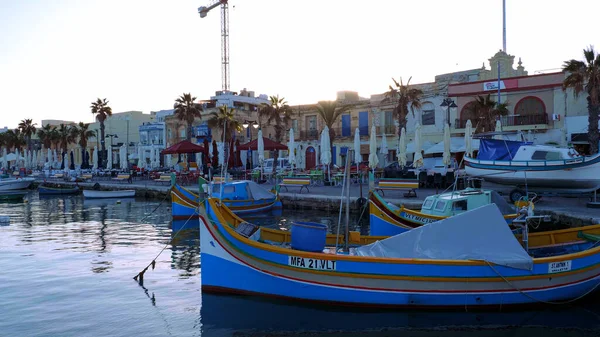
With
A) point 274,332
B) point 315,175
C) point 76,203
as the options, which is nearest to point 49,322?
point 274,332

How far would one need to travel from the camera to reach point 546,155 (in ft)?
74.1

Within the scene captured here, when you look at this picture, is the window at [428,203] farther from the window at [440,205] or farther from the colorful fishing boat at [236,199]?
the colorful fishing boat at [236,199]

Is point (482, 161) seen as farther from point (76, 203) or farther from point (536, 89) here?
point (76, 203)

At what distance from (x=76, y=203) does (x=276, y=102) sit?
19.3 metres

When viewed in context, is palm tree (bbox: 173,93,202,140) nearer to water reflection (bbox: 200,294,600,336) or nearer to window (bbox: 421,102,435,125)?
window (bbox: 421,102,435,125)

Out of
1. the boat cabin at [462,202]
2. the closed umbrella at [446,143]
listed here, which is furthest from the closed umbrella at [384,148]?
the boat cabin at [462,202]

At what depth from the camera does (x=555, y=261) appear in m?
10.3

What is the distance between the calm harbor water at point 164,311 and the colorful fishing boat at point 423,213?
5.27 meters

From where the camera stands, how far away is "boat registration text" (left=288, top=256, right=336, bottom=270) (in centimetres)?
1042

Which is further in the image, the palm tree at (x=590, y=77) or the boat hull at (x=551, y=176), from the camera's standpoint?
the palm tree at (x=590, y=77)

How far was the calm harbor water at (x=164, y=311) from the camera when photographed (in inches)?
393

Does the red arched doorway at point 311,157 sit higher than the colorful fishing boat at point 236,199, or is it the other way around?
the red arched doorway at point 311,157

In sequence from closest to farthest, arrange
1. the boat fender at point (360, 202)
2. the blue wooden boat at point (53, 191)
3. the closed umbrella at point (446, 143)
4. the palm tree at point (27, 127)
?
the boat fender at point (360, 202), the closed umbrella at point (446, 143), the blue wooden boat at point (53, 191), the palm tree at point (27, 127)

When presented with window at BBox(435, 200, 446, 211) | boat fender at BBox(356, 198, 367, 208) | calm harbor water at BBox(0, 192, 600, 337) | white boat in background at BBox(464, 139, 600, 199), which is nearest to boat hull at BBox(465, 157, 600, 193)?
white boat in background at BBox(464, 139, 600, 199)
